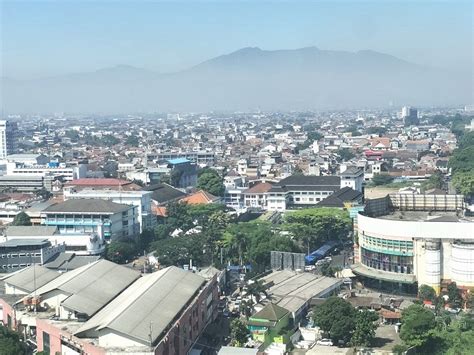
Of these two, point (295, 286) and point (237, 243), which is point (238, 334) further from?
point (237, 243)

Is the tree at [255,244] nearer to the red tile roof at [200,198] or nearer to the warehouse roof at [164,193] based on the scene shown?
the red tile roof at [200,198]

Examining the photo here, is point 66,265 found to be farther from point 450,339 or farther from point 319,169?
point 319,169

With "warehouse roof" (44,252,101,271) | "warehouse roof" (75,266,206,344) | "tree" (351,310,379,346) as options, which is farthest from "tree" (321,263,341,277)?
"warehouse roof" (44,252,101,271)

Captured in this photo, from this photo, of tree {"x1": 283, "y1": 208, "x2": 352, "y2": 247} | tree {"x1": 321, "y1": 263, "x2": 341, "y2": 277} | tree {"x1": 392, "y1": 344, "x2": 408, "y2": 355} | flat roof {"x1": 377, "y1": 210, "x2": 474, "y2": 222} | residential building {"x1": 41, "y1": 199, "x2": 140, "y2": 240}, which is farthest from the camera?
tree {"x1": 283, "y1": 208, "x2": 352, "y2": 247}

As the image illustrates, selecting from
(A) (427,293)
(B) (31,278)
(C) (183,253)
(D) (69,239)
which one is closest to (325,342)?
(A) (427,293)

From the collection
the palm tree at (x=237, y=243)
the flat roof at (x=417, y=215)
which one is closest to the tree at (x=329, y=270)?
the flat roof at (x=417, y=215)

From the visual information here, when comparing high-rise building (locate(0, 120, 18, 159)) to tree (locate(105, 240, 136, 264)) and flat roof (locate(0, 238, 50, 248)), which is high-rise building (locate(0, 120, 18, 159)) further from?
flat roof (locate(0, 238, 50, 248))
